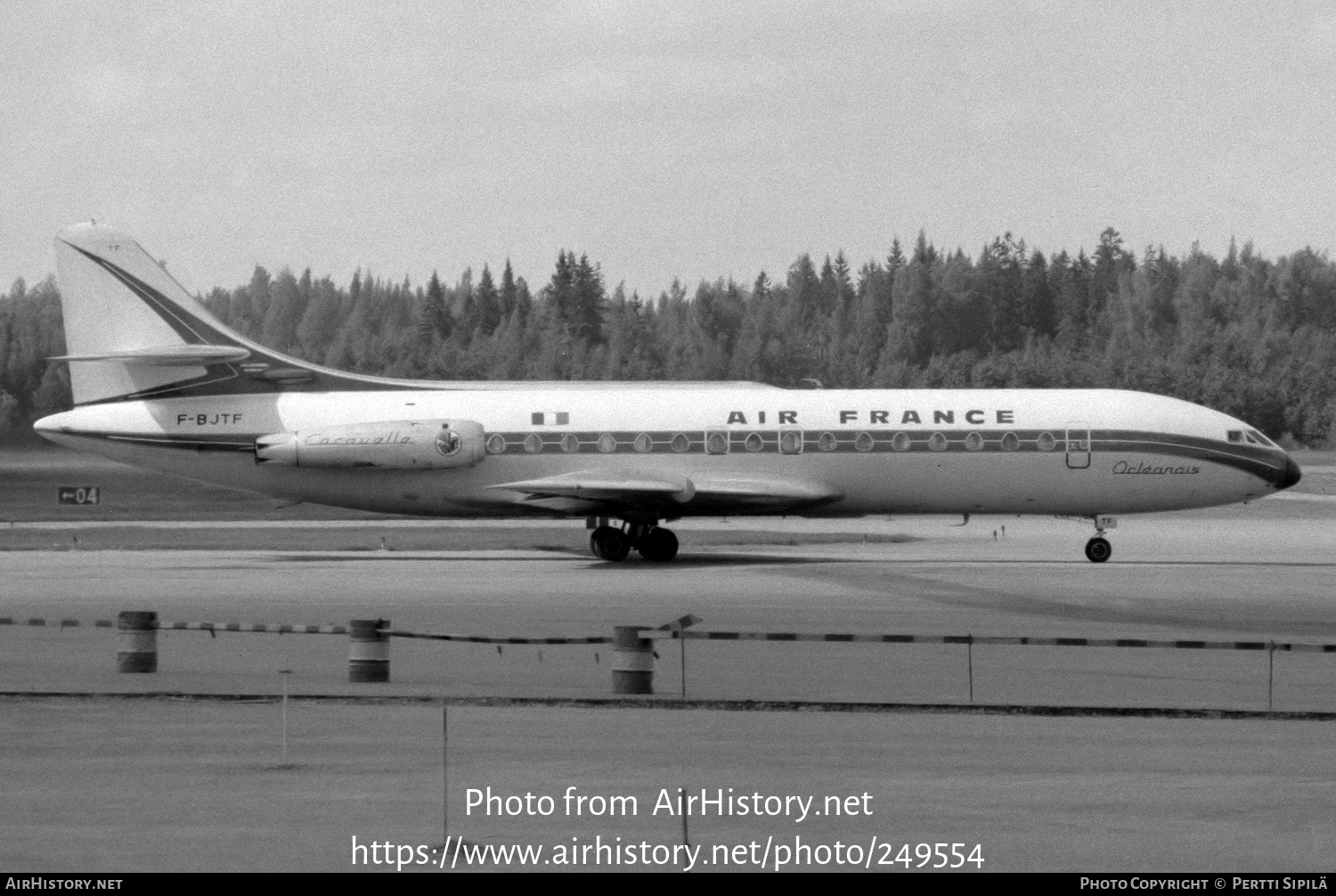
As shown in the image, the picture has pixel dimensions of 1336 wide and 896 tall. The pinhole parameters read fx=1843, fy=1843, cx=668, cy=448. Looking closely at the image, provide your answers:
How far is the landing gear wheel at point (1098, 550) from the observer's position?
1543 inches

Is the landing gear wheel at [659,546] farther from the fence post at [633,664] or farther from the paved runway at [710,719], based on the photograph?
the fence post at [633,664]

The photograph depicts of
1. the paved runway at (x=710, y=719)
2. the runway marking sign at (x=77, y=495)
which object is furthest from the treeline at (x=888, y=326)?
the paved runway at (x=710, y=719)

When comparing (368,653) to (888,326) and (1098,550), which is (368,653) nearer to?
(1098,550)

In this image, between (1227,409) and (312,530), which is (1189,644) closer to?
(312,530)

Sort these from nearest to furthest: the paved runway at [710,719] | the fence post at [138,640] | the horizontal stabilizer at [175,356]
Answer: the paved runway at [710,719] < the fence post at [138,640] < the horizontal stabilizer at [175,356]

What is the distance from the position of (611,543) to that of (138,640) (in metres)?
20.2

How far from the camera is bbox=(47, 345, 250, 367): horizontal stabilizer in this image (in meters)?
40.8

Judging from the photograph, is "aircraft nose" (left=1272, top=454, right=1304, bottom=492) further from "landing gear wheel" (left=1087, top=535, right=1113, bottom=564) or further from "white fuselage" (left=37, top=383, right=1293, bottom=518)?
"landing gear wheel" (left=1087, top=535, right=1113, bottom=564)

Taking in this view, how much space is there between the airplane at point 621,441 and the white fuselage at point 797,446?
0.04 meters

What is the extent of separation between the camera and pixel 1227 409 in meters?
105

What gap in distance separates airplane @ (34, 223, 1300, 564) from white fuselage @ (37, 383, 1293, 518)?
40mm

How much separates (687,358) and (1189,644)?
122 meters

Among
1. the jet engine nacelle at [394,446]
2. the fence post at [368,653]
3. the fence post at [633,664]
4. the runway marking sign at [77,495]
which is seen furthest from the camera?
the runway marking sign at [77,495]

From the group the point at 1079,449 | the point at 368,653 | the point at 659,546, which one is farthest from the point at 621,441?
the point at 368,653
